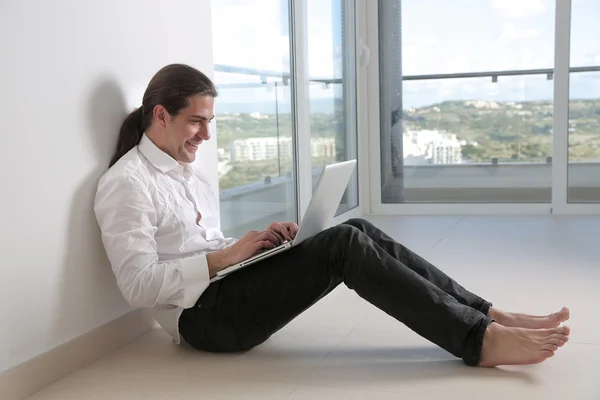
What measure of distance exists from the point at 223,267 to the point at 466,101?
141 inches

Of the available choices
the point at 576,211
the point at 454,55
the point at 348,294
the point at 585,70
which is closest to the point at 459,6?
the point at 454,55

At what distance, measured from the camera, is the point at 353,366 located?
214 cm

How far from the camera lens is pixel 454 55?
17.2ft

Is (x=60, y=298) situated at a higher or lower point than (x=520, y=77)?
lower

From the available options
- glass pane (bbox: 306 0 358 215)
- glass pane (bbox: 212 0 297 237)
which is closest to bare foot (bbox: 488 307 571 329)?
glass pane (bbox: 212 0 297 237)

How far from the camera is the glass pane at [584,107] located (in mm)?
5004

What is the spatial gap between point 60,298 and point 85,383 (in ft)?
0.81

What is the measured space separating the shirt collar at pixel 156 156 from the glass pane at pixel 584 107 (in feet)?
11.7

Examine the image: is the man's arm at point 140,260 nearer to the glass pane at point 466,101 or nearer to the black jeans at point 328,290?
the black jeans at point 328,290

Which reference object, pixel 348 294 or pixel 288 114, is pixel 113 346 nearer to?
pixel 348 294

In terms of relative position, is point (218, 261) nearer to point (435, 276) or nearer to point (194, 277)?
point (194, 277)

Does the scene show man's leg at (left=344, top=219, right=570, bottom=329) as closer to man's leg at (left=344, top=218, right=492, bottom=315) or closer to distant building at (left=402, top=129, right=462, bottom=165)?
man's leg at (left=344, top=218, right=492, bottom=315)

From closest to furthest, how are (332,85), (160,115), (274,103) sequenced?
(160,115) < (274,103) < (332,85)

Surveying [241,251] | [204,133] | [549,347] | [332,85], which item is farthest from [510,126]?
[241,251]
